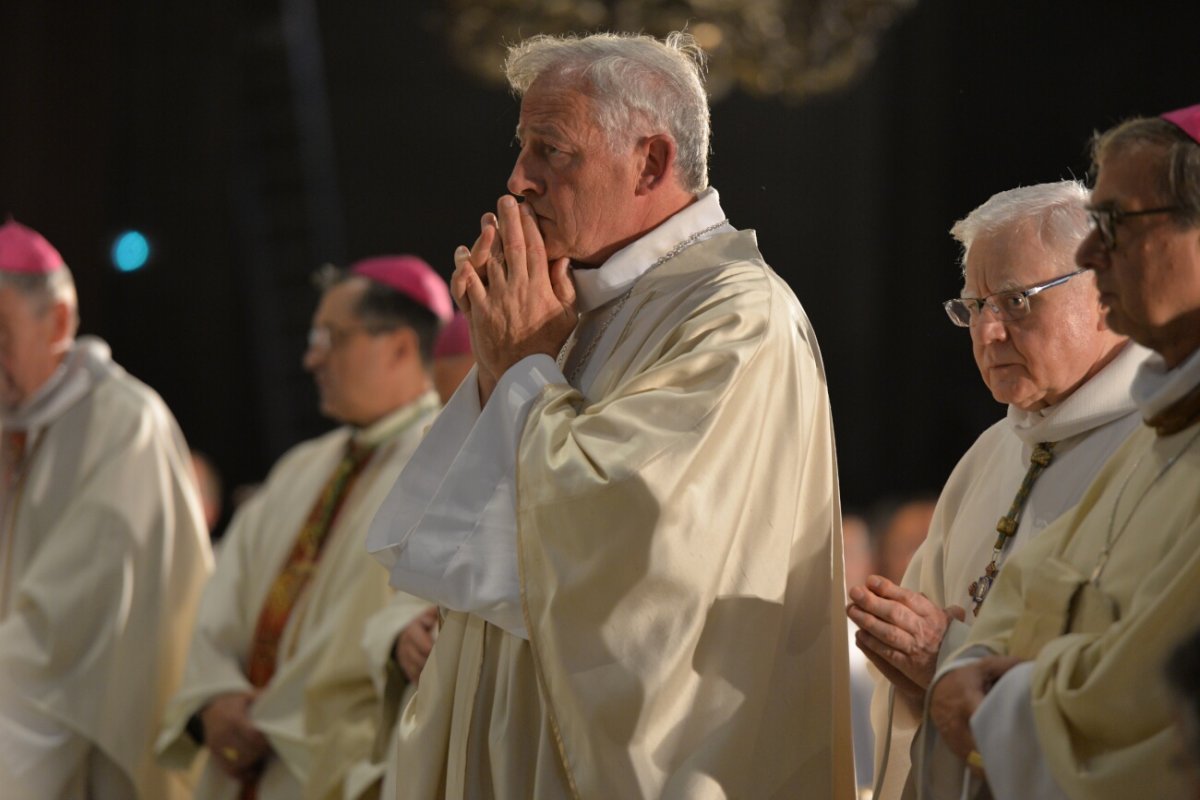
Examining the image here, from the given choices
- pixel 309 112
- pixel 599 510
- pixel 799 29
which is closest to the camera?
pixel 599 510

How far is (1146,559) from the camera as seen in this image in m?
2.58

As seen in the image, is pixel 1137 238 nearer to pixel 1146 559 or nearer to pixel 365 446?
pixel 1146 559

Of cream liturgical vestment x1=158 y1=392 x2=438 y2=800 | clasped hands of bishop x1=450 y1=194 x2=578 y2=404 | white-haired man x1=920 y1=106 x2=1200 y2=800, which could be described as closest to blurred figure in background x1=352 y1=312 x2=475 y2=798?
cream liturgical vestment x1=158 y1=392 x2=438 y2=800

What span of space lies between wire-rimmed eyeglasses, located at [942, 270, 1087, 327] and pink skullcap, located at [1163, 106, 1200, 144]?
772mm

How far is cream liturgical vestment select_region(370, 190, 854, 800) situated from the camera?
3111 mm

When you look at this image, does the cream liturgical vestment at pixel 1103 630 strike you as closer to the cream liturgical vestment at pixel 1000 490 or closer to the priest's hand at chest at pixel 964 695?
the priest's hand at chest at pixel 964 695

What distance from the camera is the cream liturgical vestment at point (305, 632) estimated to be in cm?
509

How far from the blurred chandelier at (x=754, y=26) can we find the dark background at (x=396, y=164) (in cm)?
105

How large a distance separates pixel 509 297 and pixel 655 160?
0.43 meters

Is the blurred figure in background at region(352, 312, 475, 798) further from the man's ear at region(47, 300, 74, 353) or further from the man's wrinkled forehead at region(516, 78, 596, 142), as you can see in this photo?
the man's ear at region(47, 300, 74, 353)

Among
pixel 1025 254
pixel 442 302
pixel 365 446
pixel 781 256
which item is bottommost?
pixel 781 256

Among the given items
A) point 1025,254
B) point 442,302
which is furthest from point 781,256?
point 1025,254

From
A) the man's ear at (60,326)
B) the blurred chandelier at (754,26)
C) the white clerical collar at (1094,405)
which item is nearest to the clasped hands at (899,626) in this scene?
the white clerical collar at (1094,405)

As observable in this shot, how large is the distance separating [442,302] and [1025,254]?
288cm
